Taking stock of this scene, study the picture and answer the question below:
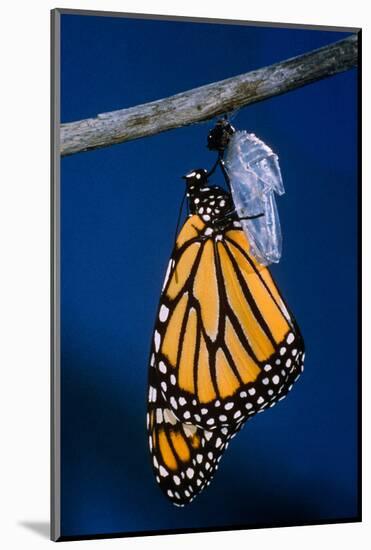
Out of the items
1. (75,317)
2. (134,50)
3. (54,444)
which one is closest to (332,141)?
(134,50)

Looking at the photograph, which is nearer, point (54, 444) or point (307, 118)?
point (54, 444)

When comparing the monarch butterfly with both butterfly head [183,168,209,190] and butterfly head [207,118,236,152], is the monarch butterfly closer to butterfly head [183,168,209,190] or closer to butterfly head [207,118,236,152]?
butterfly head [183,168,209,190]

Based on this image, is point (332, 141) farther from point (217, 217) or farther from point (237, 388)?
point (237, 388)

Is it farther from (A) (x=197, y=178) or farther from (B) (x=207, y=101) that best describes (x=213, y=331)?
(B) (x=207, y=101)

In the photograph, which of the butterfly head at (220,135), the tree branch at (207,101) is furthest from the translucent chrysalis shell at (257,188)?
the tree branch at (207,101)

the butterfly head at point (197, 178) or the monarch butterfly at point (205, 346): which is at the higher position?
the butterfly head at point (197, 178)

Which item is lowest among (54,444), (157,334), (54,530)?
(54,530)

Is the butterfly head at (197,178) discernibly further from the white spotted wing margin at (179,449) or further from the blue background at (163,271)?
the white spotted wing margin at (179,449)
